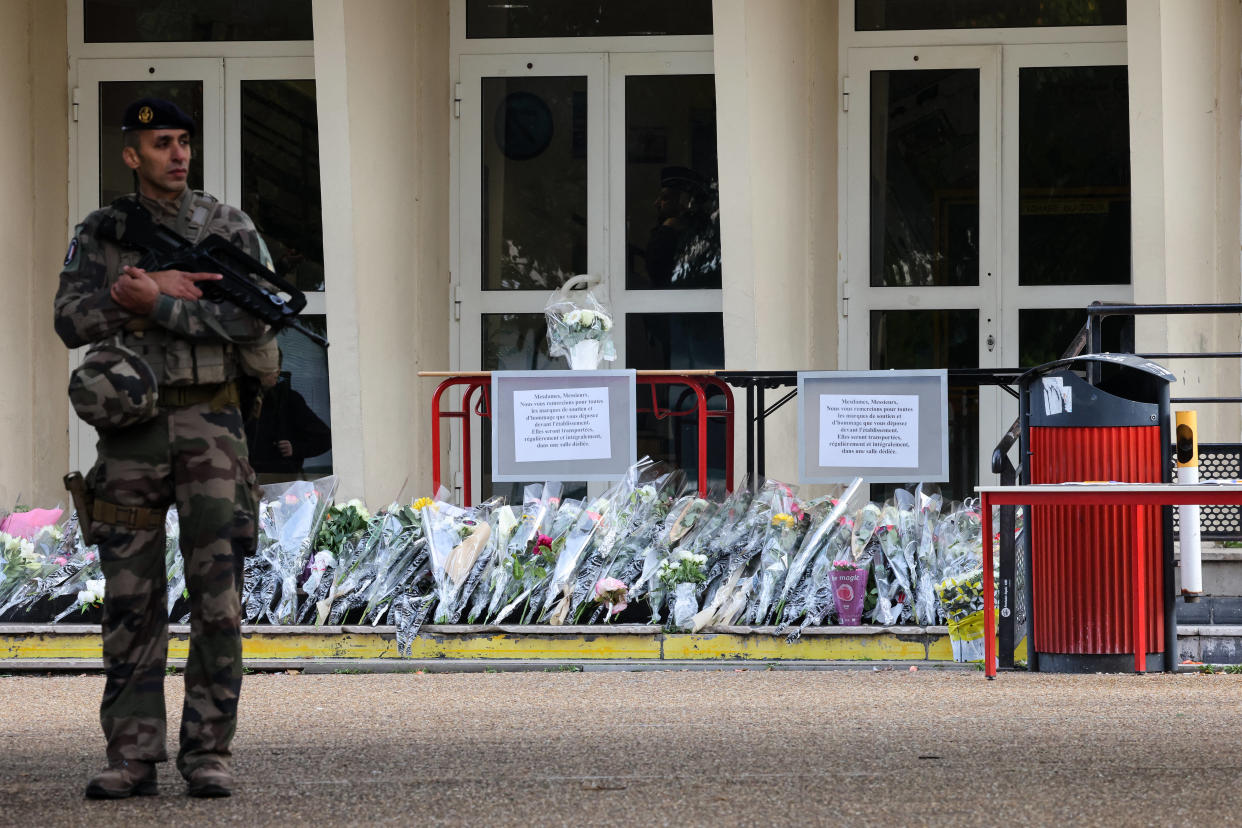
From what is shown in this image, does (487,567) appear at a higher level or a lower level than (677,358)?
lower

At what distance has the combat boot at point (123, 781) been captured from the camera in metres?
3.74

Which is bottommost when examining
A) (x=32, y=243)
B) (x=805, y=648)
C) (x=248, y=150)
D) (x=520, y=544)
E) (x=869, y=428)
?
(x=805, y=648)

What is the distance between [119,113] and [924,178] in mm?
5924

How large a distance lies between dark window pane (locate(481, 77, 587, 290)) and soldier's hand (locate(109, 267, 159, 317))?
7941 millimetres

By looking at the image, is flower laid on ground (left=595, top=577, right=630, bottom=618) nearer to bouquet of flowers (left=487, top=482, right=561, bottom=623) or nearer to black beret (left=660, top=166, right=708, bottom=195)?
bouquet of flowers (left=487, top=482, right=561, bottom=623)

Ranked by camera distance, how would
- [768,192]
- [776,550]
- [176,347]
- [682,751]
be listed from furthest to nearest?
[768,192] < [776,550] < [682,751] < [176,347]

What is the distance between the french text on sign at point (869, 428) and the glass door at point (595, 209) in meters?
3.39

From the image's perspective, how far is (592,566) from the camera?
23.8ft

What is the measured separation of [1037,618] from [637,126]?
618cm

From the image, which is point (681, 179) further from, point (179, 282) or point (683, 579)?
point (179, 282)

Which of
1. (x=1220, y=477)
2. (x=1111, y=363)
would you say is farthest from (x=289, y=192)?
(x=1220, y=477)

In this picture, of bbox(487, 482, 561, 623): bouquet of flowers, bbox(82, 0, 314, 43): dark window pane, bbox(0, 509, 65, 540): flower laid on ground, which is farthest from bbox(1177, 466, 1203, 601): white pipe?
bbox(82, 0, 314, 43): dark window pane

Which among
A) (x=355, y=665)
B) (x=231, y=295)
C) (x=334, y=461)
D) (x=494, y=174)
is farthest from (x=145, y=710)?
(x=494, y=174)

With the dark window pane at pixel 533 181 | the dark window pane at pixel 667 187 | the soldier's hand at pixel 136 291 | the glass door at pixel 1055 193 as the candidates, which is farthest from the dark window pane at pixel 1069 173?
the soldier's hand at pixel 136 291
